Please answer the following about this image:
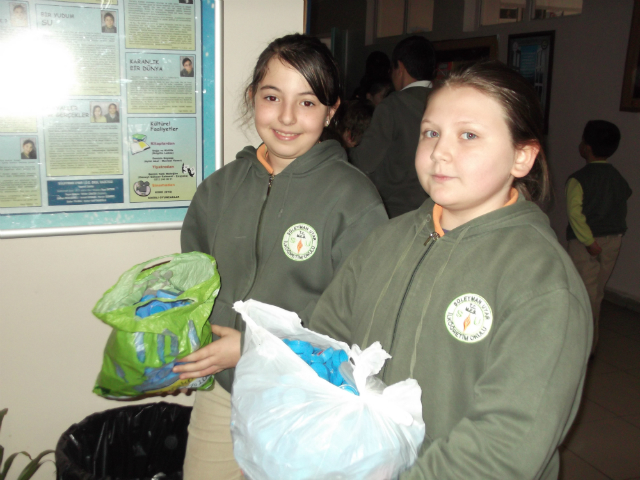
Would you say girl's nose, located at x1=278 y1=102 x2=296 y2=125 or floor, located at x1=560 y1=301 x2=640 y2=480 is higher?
girl's nose, located at x1=278 y1=102 x2=296 y2=125

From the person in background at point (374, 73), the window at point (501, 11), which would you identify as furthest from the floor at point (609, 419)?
the window at point (501, 11)

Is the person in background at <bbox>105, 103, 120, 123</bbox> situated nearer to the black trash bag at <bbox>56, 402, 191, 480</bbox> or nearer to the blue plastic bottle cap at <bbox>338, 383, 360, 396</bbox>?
the black trash bag at <bbox>56, 402, 191, 480</bbox>

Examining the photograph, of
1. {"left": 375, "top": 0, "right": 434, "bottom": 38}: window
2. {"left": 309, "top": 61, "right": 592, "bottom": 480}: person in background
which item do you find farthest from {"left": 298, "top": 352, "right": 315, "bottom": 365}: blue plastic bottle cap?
{"left": 375, "top": 0, "right": 434, "bottom": 38}: window

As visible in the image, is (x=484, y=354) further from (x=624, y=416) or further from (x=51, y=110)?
(x=624, y=416)

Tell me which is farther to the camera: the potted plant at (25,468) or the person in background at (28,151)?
the potted plant at (25,468)

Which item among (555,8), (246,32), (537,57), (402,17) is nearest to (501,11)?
(555,8)

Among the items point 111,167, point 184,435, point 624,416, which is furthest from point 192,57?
point 624,416

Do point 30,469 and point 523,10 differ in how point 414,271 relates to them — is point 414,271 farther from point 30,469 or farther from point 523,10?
point 523,10

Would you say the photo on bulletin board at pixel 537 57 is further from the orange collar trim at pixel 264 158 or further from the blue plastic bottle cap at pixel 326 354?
the blue plastic bottle cap at pixel 326 354

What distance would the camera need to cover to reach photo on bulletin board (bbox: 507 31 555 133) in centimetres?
548

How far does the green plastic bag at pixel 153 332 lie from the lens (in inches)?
49.6

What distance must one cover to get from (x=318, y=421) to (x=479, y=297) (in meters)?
0.34

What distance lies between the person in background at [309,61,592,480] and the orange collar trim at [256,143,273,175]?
41cm

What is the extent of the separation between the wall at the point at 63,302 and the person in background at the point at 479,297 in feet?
3.48
